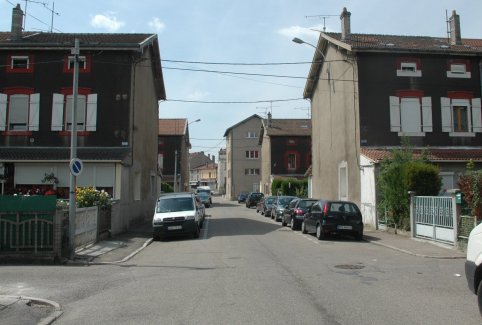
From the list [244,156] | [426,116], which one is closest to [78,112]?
[426,116]

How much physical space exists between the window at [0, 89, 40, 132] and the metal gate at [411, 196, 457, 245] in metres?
18.4

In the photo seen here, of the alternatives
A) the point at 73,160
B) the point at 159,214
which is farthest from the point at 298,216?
the point at 73,160

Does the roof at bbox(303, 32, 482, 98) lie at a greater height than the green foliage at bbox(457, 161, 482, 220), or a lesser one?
greater

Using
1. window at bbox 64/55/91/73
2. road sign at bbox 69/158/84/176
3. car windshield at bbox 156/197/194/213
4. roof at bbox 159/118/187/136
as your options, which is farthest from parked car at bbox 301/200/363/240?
roof at bbox 159/118/187/136

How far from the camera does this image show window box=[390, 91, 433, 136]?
2786 cm

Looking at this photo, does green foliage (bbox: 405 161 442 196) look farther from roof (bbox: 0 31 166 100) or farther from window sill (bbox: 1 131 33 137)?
window sill (bbox: 1 131 33 137)

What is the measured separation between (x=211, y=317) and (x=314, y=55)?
29.8 meters

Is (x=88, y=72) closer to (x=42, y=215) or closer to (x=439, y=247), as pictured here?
(x=42, y=215)

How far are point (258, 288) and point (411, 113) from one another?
21.4m

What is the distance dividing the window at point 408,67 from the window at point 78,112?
16455 mm

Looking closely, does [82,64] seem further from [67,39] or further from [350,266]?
[350,266]

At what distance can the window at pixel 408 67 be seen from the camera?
92.6 feet

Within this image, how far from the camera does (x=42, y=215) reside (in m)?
14.3

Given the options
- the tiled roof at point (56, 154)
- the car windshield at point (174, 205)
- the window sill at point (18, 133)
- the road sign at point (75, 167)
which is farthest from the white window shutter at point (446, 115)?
the window sill at point (18, 133)
